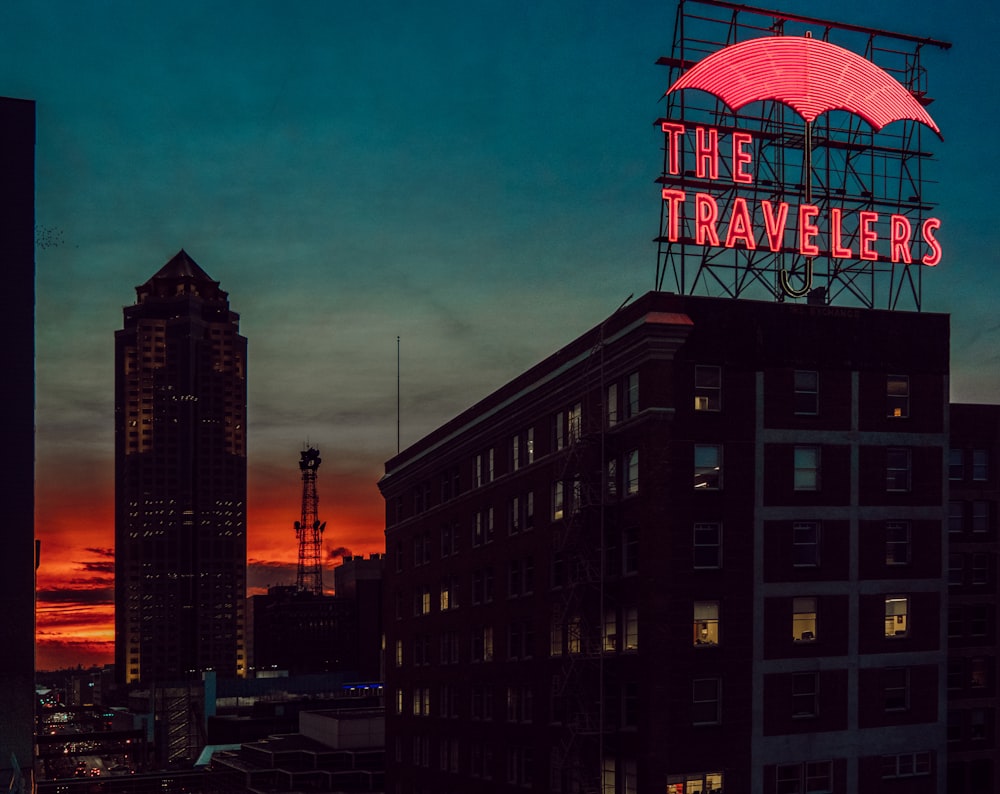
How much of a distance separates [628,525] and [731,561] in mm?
5443


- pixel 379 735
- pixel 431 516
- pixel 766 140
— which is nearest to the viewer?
pixel 766 140

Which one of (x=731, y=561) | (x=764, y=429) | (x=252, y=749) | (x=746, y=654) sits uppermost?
(x=764, y=429)

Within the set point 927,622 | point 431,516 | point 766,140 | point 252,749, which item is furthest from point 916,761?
point 252,749

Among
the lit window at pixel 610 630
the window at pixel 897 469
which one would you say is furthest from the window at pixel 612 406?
the window at pixel 897 469

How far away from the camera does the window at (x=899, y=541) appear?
6581 cm

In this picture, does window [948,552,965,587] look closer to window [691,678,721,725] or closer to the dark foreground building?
the dark foreground building

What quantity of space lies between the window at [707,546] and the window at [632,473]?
377 cm

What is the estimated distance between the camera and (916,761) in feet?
213

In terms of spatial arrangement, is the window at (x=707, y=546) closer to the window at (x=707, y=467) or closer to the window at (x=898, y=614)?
the window at (x=707, y=467)

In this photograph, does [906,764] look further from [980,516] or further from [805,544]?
[980,516]

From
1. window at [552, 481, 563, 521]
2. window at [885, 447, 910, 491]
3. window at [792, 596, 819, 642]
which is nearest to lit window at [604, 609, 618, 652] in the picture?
window at [792, 596, 819, 642]

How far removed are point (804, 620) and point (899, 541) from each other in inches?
272

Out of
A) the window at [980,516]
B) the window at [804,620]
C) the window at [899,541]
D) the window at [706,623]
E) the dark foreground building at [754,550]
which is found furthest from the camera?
the window at [980,516]

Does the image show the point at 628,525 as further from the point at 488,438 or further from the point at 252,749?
the point at 252,749
